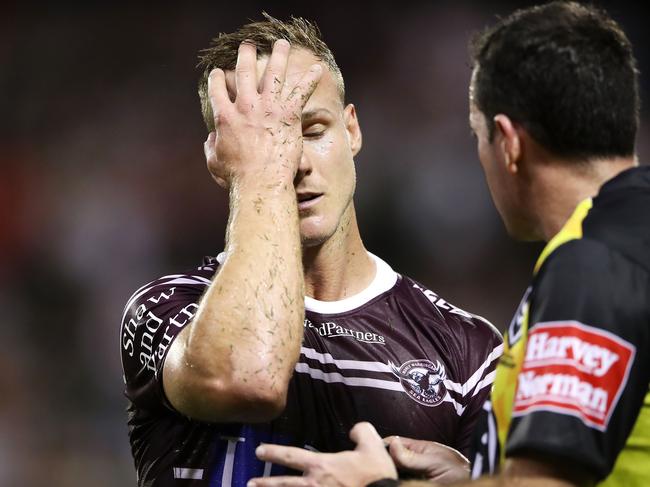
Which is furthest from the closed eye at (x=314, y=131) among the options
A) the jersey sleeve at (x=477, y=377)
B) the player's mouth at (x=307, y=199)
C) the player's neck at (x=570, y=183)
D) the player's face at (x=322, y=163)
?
the player's neck at (x=570, y=183)

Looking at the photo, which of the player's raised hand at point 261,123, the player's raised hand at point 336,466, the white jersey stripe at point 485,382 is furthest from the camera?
the white jersey stripe at point 485,382

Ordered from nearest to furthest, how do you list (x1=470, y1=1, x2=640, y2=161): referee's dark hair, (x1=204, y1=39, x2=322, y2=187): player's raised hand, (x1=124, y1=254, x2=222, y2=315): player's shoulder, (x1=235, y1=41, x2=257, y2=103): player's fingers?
(x1=470, y1=1, x2=640, y2=161): referee's dark hair < (x1=204, y1=39, x2=322, y2=187): player's raised hand < (x1=235, y1=41, x2=257, y2=103): player's fingers < (x1=124, y1=254, x2=222, y2=315): player's shoulder

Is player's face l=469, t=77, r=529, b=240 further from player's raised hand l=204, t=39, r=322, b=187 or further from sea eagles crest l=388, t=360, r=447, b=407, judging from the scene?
sea eagles crest l=388, t=360, r=447, b=407

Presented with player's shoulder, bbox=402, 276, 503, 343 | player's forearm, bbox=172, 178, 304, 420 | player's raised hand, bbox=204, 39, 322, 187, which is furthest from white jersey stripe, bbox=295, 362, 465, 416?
player's raised hand, bbox=204, 39, 322, 187

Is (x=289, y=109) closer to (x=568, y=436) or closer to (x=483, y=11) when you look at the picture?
(x=568, y=436)

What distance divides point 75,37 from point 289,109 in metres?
7.75

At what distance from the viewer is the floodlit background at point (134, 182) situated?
820 cm

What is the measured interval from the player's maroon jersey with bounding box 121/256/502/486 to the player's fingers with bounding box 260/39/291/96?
72 cm

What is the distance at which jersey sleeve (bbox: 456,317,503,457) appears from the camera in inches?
126

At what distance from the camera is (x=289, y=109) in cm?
292

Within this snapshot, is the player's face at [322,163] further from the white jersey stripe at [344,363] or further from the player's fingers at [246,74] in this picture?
the white jersey stripe at [344,363]

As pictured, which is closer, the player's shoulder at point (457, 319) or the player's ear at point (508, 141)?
the player's ear at point (508, 141)

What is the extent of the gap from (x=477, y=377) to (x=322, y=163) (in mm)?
925

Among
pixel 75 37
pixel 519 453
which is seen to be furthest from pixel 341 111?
pixel 75 37
